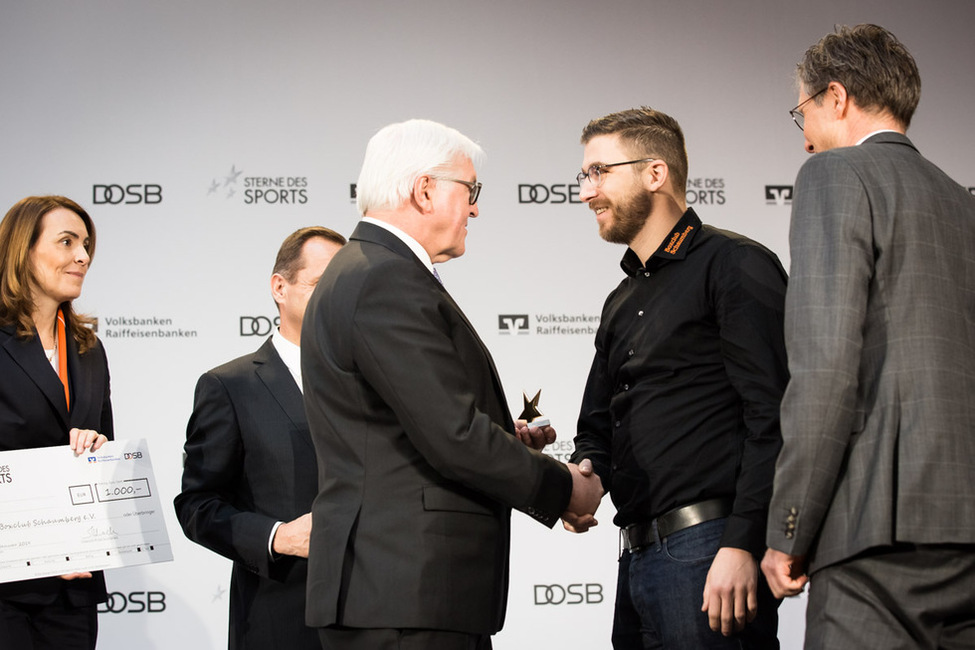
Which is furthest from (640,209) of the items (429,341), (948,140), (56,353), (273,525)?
(948,140)

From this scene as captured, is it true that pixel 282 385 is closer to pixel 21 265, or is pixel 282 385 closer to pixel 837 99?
pixel 21 265

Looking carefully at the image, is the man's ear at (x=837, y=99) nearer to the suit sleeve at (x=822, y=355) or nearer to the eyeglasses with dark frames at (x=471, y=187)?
the suit sleeve at (x=822, y=355)

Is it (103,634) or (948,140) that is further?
(948,140)

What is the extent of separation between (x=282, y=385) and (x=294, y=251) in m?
0.49

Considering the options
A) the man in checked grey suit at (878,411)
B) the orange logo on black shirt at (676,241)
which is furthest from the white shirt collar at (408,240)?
the man in checked grey suit at (878,411)

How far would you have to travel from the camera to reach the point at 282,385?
2922 mm

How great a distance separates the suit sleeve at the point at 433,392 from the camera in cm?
197

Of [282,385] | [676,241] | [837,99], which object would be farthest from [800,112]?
[282,385]

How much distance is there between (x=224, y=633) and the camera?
15.5 ft

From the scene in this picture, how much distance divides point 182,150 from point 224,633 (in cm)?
247

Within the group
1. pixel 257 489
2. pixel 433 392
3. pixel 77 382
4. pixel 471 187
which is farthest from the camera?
pixel 77 382

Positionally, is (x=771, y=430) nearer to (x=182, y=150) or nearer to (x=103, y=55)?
(x=182, y=150)

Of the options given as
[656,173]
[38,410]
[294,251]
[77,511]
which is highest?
[656,173]

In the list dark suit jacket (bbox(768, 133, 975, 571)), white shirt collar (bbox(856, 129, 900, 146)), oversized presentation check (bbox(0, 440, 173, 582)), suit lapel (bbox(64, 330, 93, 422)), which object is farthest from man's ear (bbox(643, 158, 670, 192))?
suit lapel (bbox(64, 330, 93, 422))
